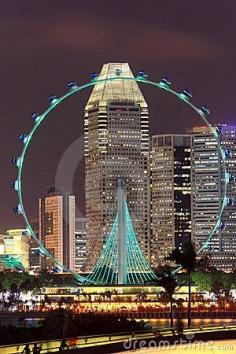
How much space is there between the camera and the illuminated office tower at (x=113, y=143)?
92938mm

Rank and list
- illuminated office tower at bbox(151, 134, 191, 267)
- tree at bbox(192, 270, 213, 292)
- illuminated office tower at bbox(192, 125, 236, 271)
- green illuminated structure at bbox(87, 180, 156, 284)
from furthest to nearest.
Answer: illuminated office tower at bbox(192, 125, 236, 271) < illuminated office tower at bbox(151, 134, 191, 267) < tree at bbox(192, 270, 213, 292) < green illuminated structure at bbox(87, 180, 156, 284)

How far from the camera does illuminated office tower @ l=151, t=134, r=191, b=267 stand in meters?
168

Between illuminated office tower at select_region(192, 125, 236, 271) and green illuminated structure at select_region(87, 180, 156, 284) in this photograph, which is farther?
illuminated office tower at select_region(192, 125, 236, 271)

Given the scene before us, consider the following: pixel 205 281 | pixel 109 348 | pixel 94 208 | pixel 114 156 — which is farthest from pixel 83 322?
pixel 205 281

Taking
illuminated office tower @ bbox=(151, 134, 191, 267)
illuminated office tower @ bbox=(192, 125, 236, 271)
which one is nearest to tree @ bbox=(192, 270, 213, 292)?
illuminated office tower @ bbox=(151, 134, 191, 267)

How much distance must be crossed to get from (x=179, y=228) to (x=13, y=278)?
56.0 meters

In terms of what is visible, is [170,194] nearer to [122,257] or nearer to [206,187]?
[206,187]

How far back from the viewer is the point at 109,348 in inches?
1369

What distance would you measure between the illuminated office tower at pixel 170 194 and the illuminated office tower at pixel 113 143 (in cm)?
4937

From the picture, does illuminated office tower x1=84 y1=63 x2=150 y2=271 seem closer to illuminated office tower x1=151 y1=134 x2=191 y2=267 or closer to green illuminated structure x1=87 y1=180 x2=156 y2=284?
green illuminated structure x1=87 y1=180 x2=156 y2=284

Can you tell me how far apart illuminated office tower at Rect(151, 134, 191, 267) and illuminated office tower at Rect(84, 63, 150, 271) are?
162 ft

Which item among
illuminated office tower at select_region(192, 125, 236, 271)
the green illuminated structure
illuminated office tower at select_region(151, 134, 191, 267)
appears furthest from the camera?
illuminated office tower at select_region(192, 125, 236, 271)

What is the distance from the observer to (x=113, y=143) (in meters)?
101

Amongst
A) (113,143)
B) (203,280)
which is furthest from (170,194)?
(113,143)
